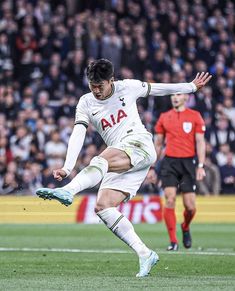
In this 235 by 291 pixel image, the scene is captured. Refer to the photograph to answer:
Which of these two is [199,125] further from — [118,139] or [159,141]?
[118,139]

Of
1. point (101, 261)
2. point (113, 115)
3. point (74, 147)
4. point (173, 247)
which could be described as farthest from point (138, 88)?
point (173, 247)

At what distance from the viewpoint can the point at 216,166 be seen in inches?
984

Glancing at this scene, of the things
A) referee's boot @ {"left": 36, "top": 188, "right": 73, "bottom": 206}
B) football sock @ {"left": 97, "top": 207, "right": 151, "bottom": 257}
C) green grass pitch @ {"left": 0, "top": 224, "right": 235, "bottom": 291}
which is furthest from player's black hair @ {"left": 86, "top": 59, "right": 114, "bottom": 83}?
green grass pitch @ {"left": 0, "top": 224, "right": 235, "bottom": 291}

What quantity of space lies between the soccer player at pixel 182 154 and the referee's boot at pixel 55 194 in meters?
6.25

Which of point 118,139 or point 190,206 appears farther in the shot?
point 190,206

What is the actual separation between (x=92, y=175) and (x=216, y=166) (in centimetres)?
1426

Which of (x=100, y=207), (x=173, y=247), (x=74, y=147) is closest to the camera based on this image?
(x=74, y=147)

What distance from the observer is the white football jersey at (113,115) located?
39.0 ft

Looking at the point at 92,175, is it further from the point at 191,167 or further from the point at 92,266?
the point at 191,167

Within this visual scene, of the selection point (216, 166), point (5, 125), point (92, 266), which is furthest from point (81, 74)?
point (92, 266)

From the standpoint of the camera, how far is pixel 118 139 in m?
11.9

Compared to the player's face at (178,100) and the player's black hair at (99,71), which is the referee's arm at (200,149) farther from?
the player's black hair at (99,71)

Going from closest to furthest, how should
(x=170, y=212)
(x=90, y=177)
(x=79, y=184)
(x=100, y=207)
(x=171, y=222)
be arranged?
(x=79, y=184) < (x=90, y=177) < (x=100, y=207) < (x=171, y=222) < (x=170, y=212)

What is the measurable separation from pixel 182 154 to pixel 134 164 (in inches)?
205
